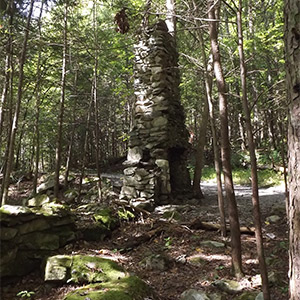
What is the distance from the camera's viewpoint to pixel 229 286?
3.39m

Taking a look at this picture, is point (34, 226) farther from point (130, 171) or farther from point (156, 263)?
point (130, 171)

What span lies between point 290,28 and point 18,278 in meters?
4.70

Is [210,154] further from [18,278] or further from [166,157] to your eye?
[18,278]

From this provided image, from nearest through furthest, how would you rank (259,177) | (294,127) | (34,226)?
(294,127) < (34,226) < (259,177)

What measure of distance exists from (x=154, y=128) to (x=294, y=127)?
7.02 m

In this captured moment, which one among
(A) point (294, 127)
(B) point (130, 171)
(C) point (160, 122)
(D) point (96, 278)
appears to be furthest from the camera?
(C) point (160, 122)

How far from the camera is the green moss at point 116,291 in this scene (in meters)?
2.87

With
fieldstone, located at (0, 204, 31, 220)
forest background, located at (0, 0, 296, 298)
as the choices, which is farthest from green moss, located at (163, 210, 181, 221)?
fieldstone, located at (0, 204, 31, 220)

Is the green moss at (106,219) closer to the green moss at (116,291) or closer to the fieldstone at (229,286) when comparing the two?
the green moss at (116,291)

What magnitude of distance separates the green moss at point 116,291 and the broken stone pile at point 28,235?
1474 millimetres

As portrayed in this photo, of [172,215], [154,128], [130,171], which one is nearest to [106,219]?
[172,215]

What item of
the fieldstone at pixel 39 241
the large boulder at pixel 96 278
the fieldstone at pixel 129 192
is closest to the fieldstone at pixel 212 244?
the large boulder at pixel 96 278

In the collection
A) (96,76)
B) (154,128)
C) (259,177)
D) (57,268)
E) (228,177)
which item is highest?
Answer: (96,76)

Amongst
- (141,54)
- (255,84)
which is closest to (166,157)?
(141,54)
